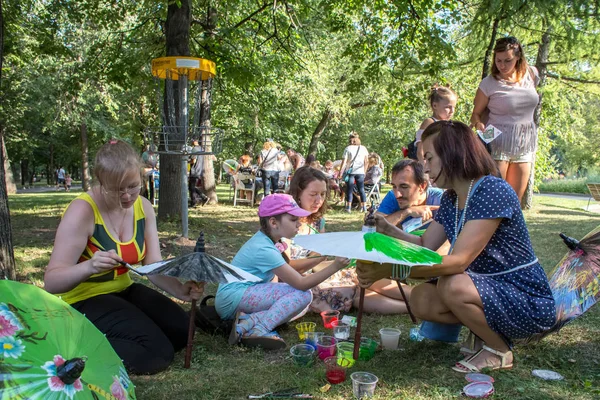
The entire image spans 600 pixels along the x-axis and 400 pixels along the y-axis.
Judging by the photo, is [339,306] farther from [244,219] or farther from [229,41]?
[229,41]

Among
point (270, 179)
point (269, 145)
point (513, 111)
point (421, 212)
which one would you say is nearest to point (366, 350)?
point (421, 212)

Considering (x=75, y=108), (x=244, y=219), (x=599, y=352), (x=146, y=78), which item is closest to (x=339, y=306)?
(x=599, y=352)

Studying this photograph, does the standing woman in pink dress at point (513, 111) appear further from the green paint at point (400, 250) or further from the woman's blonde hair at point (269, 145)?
the woman's blonde hair at point (269, 145)

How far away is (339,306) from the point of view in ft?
11.6

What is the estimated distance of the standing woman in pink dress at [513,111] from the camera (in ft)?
12.9

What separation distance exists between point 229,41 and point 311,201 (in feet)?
19.3

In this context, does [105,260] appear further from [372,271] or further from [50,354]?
[372,271]

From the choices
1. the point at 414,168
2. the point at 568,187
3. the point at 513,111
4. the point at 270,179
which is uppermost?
the point at 513,111

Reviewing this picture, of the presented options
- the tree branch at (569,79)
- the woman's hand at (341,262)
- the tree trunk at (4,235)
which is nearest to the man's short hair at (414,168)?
the woman's hand at (341,262)

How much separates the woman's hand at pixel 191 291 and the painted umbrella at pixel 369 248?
1.82 feet

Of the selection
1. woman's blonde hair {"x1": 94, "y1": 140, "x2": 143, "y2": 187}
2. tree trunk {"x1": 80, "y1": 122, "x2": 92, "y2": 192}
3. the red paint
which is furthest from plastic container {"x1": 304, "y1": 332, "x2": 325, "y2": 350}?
tree trunk {"x1": 80, "y1": 122, "x2": 92, "y2": 192}

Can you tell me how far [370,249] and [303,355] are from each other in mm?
875

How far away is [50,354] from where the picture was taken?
4.93ft

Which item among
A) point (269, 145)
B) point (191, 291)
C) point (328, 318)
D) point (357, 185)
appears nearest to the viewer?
point (191, 291)
